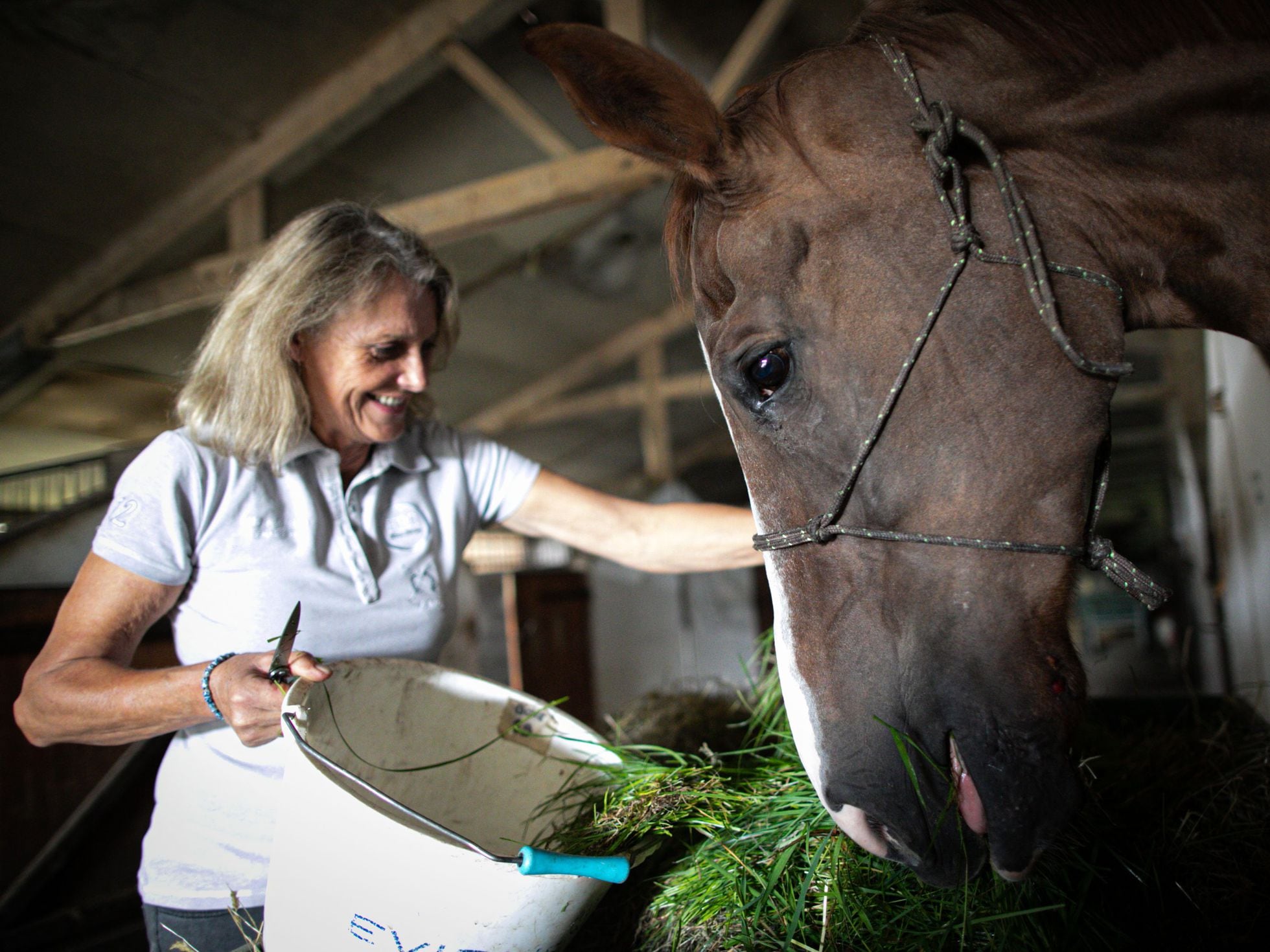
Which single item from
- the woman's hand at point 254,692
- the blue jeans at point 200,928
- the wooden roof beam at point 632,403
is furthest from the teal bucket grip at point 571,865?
the wooden roof beam at point 632,403

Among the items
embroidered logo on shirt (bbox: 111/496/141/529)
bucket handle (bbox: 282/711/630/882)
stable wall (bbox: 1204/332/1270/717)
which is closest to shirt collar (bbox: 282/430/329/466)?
embroidered logo on shirt (bbox: 111/496/141/529)

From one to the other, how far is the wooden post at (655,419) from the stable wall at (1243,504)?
5.15 m

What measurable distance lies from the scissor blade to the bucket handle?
14 cm

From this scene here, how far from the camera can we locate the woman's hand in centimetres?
98

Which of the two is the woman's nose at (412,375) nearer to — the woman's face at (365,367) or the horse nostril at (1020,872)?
the woman's face at (365,367)

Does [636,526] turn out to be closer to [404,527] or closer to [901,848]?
[404,527]

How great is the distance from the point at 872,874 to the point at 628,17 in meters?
3.93

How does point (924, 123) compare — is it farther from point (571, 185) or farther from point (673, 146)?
point (571, 185)

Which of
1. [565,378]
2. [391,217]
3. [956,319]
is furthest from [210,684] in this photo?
[565,378]

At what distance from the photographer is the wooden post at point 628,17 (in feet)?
12.5

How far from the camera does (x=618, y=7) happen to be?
3.86 metres

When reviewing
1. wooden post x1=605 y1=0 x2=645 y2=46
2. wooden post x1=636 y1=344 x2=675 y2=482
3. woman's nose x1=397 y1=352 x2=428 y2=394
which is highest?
wooden post x1=605 y1=0 x2=645 y2=46

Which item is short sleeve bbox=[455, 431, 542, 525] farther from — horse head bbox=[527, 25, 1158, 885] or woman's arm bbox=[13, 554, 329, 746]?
horse head bbox=[527, 25, 1158, 885]

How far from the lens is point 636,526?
1.78 meters
